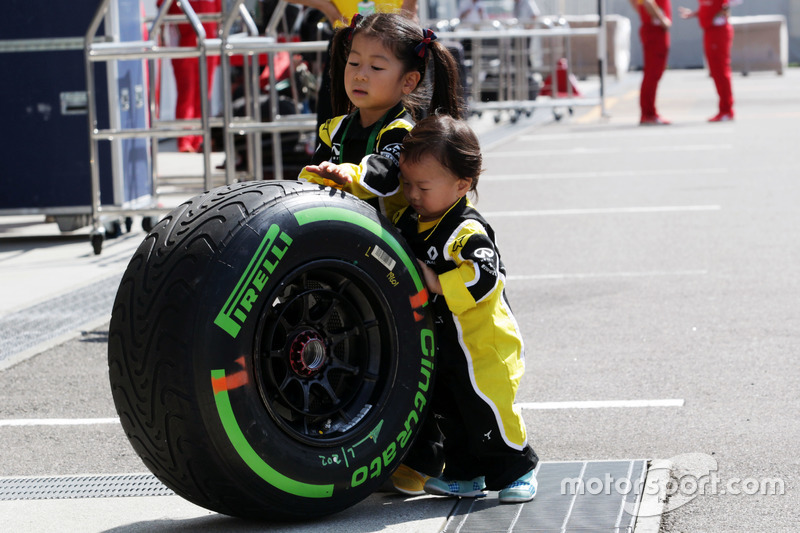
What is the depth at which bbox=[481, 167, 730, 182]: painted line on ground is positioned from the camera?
11.5 m

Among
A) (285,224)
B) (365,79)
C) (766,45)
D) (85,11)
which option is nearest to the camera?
(285,224)

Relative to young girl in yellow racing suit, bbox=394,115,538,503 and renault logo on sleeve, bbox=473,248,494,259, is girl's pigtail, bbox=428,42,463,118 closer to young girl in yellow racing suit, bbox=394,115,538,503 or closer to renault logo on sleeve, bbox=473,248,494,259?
young girl in yellow racing suit, bbox=394,115,538,503

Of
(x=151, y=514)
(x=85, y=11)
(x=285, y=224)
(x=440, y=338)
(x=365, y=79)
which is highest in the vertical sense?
(x=85, y=11)

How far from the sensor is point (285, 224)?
3.27 meters

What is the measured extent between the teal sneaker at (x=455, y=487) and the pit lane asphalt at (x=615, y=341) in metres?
0.03

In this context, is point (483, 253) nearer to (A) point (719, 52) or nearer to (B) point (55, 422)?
(B) point (55, 422)

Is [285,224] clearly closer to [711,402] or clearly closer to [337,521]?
[337,521]

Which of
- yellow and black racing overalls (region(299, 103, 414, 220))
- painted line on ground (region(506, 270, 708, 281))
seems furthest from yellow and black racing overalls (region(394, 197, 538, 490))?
painted line on ground (region(506, 270, 708, 281))

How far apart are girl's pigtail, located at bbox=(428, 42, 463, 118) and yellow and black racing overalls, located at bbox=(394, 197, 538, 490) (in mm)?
432

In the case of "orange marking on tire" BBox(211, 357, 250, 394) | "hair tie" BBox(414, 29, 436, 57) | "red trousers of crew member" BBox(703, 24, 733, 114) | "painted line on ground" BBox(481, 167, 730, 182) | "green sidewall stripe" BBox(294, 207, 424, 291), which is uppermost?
"red trousers of crew member" BBox(703, 24, 733, 114)

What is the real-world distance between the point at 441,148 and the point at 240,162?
311 inches

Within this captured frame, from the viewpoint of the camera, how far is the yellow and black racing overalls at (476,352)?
11.7 feet

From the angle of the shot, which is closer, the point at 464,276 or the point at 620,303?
the point at 464,276

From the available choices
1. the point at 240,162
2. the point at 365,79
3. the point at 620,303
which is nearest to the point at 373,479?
the point at 365,79
